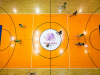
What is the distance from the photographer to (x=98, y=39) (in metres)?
4.02

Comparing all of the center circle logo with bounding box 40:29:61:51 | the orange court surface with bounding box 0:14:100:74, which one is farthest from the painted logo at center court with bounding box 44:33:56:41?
the orange court surface with bounding box 0:14:100:74

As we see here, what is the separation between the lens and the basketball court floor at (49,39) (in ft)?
12.7

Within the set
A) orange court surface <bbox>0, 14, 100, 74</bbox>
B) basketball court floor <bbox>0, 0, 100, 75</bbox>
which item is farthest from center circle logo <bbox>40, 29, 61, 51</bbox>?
orange court surface <bbox>0, 14, 100, 74</bbox>

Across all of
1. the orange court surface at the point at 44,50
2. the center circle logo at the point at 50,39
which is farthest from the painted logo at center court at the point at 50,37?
the orange court surface at the point at 44,50

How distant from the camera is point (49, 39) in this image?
3924mm

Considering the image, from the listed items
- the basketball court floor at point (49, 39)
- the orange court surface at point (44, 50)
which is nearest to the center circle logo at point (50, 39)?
the basketball court floor at point (49, 39)

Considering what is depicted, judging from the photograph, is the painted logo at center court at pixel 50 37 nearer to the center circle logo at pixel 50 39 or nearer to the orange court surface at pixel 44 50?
the center circle logo at pixel 50 39

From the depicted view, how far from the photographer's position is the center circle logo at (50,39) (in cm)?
391

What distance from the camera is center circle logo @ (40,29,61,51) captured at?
3914 millimetres

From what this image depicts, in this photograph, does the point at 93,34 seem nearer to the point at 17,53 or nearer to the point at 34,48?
the point at 34,48

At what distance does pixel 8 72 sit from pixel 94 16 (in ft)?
23.4

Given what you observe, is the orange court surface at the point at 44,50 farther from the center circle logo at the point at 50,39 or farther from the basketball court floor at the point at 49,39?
the center circle logo at the point at 50,39

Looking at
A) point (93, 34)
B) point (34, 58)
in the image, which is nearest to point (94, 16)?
point (93, 34)

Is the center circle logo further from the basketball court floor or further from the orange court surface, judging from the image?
the orange court surface
